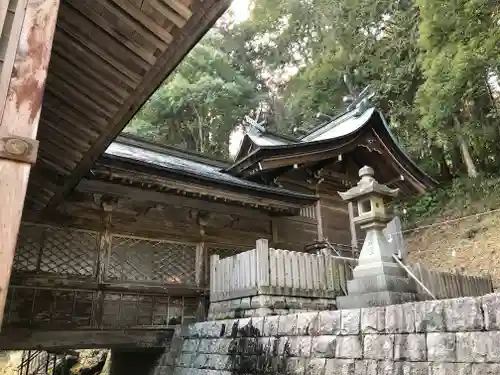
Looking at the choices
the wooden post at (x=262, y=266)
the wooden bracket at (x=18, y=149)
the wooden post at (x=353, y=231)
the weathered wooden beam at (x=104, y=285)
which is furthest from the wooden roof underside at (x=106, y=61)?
the wooden post at (x=353, y=231)

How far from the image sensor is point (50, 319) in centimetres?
707

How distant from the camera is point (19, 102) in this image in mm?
2355

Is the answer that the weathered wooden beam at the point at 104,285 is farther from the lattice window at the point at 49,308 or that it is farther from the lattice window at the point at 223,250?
the lattice window at the point at 223,250

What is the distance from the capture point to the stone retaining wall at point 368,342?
3457mm

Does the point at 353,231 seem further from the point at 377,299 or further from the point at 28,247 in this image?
the point at 28,247

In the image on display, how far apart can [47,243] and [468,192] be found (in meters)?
17.8

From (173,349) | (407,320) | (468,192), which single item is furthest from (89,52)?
(468,192)

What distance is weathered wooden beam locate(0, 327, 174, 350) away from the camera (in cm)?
652

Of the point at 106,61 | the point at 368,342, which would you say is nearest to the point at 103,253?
the point at 106,61

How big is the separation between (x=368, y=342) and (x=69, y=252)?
5868 millimetres

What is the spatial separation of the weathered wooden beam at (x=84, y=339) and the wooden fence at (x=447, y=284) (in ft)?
16.2

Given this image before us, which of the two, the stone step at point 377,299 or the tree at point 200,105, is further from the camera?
the tree at point 200,105

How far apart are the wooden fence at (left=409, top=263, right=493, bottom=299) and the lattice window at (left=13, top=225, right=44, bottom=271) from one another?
6788 millimetres

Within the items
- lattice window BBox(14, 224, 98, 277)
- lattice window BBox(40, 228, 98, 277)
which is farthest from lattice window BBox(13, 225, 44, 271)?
lattice window BBox(40, 228, 98, 277)
